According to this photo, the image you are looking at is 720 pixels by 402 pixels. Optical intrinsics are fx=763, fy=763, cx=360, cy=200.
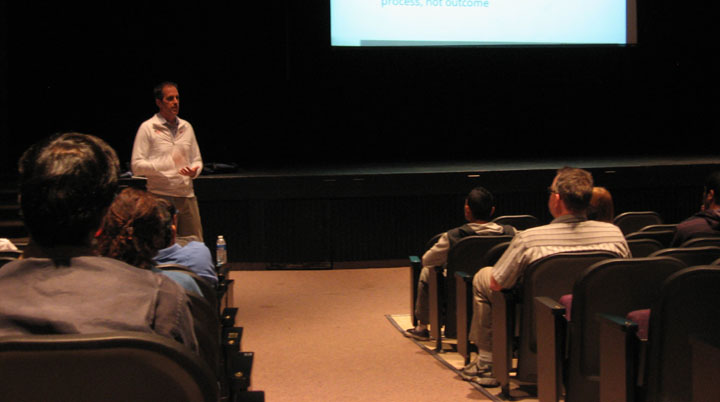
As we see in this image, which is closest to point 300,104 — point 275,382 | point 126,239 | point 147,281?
point 275,382

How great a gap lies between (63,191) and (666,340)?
177 centimetres

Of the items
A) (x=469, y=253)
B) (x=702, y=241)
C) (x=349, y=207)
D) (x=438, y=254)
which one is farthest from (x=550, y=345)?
(x=349, y=207)

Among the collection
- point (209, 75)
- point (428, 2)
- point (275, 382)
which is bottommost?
point (275, 382)

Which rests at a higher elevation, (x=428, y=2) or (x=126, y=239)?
(x=428, y=2)

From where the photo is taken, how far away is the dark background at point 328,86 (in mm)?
8102

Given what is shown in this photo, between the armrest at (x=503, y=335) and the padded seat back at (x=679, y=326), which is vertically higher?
the padded seat back at (x=679, y=326)

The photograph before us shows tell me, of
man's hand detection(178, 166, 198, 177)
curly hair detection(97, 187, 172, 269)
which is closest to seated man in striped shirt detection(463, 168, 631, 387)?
curly hair detection(97, 187, 172, 269)

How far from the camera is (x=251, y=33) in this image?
27.5ft

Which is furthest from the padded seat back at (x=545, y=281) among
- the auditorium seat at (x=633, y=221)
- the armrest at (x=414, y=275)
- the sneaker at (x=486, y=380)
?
the auditorium seat at (x=633, y=221)

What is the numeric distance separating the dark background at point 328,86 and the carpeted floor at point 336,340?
2.43 metres

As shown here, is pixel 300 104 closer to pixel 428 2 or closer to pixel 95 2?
pixel 428 2

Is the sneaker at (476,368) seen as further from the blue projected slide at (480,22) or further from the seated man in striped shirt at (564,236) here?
the blue projected slide at (480,22)

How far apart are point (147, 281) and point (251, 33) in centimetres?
745

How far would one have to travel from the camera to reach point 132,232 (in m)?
2.04
